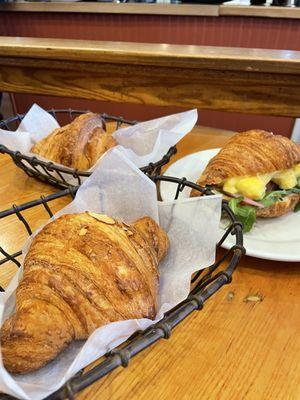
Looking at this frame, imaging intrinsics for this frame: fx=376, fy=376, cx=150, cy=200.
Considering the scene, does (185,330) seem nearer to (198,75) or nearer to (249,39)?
(198,75)

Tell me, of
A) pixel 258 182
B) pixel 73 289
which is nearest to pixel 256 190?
pixel 258 182

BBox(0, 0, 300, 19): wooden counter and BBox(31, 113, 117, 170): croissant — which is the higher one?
BBox(0, 0, 300, 19): wooden counter

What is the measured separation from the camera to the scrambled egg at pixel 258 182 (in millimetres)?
804

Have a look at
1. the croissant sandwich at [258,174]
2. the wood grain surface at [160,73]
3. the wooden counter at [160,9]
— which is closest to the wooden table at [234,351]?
the croissant sandwich at [258,174]

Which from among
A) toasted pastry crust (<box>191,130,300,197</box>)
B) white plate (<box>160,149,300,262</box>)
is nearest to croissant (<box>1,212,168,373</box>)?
white plate (<box>160,149,300,262</box>)

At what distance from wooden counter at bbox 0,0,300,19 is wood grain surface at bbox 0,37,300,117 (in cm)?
146

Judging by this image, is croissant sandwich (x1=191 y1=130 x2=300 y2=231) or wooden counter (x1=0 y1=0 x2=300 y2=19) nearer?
croissant sandwich (x1=191 y1=130 x2=300 y2=231)

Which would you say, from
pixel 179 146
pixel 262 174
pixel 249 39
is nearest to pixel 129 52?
pixel 179 146

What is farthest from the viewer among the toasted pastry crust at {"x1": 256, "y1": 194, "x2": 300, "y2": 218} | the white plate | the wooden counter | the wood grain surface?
the wooden counter

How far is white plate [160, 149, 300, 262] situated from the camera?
65 cm

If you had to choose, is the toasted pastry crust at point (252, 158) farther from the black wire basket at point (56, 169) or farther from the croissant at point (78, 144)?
the croissant at point (78, 144)

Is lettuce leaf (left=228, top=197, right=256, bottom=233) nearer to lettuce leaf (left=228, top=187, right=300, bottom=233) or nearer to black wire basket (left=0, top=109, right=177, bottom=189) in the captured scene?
lettuce leaf (left=228, top=187, right=300, bottom=233)

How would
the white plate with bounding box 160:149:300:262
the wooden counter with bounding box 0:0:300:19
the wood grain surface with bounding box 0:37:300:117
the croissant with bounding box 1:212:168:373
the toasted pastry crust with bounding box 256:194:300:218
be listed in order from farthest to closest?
the wooden counter with bounding box 0:0:300:19 < the wood grain surface with bounding box 0:37:300:117 < the toasted pastry crust with bounding box 256:194:300:218 < the white plate with bounding box 160:149:300:262 < the croissant with bounding box 1:212:168:373

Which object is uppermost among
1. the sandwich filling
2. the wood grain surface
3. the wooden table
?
the wood grain surface
